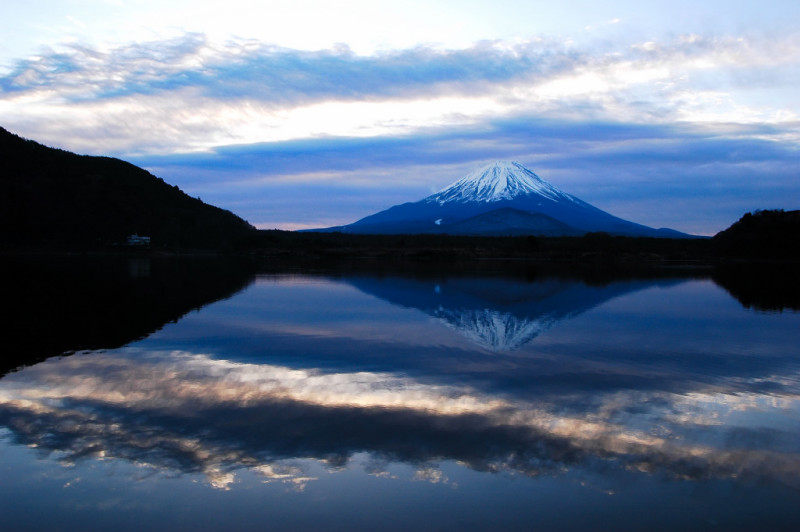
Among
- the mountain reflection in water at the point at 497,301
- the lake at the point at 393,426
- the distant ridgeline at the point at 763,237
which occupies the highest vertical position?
the distant ridgeline at the point at 763,237

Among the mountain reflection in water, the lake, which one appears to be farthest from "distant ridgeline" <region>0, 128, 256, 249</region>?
the lake

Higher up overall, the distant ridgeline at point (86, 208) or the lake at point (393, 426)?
the distant ridgeline at point (86, 208)

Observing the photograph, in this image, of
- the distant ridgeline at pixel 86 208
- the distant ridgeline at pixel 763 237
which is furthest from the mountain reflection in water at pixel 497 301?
the distant ridgeline at pixel 86 208

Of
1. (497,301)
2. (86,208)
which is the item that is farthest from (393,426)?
(86,208)

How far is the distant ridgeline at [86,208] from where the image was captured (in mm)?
79000

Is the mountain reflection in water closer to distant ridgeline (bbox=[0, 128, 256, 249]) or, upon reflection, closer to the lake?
the lake

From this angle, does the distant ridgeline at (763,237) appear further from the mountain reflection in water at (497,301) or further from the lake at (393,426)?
the lake at (393,426)

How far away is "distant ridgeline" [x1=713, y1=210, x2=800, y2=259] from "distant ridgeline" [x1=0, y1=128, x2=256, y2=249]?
6737 centimetres

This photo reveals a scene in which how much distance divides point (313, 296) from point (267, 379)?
14136 mm

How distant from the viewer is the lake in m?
5.35

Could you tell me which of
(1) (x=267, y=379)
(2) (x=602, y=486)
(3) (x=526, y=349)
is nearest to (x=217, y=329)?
(1) (x=267, y=379)

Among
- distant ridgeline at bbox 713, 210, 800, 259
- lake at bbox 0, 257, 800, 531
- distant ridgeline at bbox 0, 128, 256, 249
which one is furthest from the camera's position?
distant ridgeline at bbox 0, 128, 256, 249

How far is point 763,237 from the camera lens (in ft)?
266

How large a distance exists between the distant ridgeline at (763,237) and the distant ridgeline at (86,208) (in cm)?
6737
